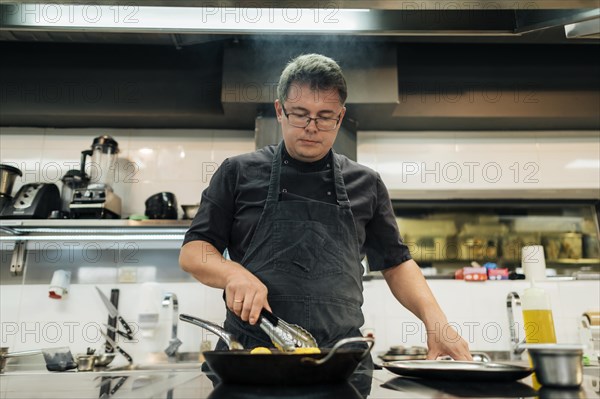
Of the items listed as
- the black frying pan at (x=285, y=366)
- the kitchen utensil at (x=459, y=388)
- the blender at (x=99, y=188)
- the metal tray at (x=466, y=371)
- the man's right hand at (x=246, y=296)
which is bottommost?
the kitchen utensil at (x=459, y=388)

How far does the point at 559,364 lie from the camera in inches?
33.0

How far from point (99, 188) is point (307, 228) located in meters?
1.73

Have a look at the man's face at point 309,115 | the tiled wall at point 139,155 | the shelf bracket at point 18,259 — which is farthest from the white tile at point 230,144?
the man's face at point 309,115

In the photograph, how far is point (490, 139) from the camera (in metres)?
3.19

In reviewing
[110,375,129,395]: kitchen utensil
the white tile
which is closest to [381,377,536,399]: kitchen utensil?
[110,375,129,395]: kitchen utensil

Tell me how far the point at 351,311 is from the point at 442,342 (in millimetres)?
271

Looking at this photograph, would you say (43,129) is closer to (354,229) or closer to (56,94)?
(56,94)

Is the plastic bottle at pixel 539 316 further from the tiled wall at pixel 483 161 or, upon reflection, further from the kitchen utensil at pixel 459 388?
the tiled wall at pixel 483 161

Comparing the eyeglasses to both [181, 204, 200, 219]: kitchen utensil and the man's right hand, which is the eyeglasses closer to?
the man's right hand

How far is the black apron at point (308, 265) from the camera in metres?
1.32

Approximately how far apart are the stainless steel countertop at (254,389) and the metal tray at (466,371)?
13 millimetres

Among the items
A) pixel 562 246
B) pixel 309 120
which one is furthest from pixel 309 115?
pixel 562 246

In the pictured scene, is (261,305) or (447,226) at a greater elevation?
(447,226)

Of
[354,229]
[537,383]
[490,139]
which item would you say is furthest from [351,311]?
[490,139]
